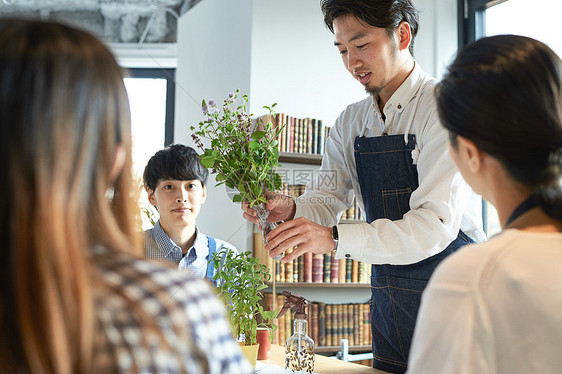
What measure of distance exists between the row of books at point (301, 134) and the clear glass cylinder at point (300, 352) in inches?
78.6

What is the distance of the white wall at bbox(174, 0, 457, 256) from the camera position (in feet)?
12.6

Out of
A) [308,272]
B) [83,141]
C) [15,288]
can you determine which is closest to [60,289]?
[15,288]

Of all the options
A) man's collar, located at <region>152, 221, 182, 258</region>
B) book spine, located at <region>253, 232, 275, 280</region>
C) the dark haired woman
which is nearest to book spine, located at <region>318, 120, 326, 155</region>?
book spine, located at <region>253, 232, 275, 280</region>

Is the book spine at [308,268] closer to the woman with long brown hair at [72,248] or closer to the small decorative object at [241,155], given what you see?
the small decorative object at [241,155]

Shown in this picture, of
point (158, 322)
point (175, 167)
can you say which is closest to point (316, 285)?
point (175, 167)

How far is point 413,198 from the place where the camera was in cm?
190

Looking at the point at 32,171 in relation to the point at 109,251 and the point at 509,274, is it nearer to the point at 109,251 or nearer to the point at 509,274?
the point at 109,251

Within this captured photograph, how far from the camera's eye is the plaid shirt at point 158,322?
601 millimetres

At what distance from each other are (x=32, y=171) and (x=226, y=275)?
126cm

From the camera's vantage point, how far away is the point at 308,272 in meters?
3.63

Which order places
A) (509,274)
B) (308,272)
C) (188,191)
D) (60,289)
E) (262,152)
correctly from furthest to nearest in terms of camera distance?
(308,272) < (188,191) < (262,152) < (509,274) < (60,289)

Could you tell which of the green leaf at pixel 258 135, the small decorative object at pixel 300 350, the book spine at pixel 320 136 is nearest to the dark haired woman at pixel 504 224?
the green leaf at pixel 258 135

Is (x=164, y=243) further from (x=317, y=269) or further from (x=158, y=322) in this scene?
(x=158, y=322)

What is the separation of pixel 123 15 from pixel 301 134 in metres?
2.34
